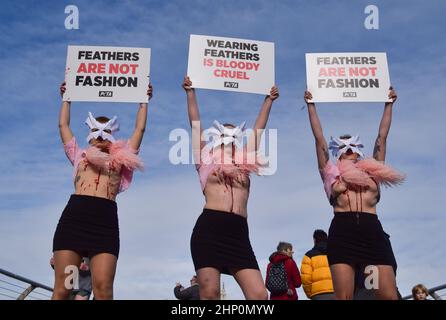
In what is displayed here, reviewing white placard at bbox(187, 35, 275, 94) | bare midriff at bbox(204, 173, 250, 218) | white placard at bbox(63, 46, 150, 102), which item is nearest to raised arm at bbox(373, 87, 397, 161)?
white placard at bbox(187, 35, 275, 94)

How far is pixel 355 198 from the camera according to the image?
6.59 m

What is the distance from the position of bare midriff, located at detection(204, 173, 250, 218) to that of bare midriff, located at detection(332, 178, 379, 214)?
107 cm

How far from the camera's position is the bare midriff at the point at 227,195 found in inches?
250

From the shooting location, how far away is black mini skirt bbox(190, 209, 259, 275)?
6.01 meters

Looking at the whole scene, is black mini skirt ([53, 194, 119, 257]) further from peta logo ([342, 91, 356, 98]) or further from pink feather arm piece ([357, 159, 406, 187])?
peta logo ([342, 91, 356, 98])

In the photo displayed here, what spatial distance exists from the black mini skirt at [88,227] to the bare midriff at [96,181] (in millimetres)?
83

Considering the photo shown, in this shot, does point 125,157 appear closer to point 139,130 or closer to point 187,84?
point 139,130

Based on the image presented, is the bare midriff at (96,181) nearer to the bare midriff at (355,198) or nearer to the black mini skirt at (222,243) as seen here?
the black mini skirt at (222,243)

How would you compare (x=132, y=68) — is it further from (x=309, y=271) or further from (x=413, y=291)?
(x=413, y=291)
